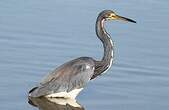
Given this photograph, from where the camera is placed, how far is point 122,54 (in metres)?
11.3

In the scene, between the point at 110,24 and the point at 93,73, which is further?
the point at 110,24

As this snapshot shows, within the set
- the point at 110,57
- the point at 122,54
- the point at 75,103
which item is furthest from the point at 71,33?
the point at 75,103

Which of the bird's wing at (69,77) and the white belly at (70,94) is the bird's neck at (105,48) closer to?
the bird's wing at (69,77)

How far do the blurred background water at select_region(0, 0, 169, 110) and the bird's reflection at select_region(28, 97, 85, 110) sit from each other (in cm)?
11

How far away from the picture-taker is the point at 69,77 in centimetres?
984

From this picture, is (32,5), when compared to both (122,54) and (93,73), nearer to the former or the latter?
(122,54)

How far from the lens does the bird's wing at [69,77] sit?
31.6 ft

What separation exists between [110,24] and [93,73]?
3178mm

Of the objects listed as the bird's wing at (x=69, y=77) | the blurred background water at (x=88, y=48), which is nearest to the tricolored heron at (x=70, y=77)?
the bird's wing at (x=69, y=77)

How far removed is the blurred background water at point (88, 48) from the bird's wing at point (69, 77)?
209mm

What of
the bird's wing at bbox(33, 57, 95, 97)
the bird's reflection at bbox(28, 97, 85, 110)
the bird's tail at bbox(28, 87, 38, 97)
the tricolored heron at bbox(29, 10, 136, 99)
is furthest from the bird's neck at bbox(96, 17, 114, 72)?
the bird's tail at bbox(28, 87, 38, 97)

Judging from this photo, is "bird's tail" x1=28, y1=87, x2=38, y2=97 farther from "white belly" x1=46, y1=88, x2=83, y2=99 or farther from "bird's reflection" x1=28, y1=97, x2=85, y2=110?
"white belly" x1=46, y1=88, x2=83, y2=99

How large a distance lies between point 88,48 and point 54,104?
2263 mm

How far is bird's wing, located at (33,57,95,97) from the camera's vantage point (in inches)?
379
